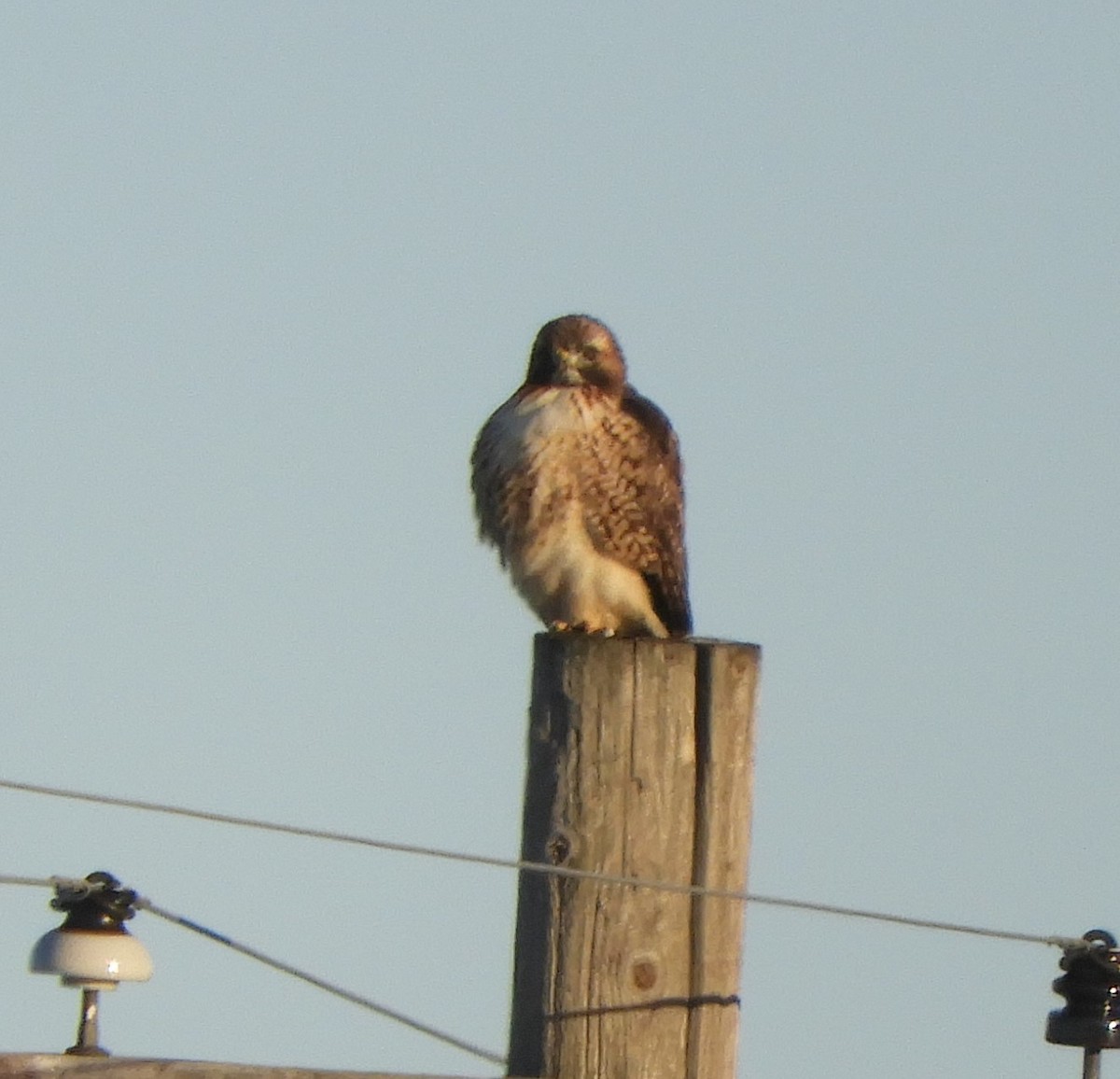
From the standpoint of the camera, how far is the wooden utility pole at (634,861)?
4.80 metres

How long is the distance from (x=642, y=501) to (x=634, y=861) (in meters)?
3.77

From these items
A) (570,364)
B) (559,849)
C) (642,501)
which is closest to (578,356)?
(570,364)

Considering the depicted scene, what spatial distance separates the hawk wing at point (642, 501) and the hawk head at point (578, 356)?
0.18 metres

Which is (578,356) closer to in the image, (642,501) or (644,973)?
(642,501)

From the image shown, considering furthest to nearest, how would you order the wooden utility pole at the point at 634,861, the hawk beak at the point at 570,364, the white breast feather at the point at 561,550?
the hawk beak at the point at 570,364 → the white breast feather at the point at 561,550 → the wooden utility pole at the point at 634,861

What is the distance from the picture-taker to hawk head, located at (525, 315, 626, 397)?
29.2ft

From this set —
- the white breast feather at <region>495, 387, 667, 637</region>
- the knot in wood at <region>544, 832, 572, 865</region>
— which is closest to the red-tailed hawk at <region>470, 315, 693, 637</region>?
the white breast feather at <region>495, 387, 667, 637</region>

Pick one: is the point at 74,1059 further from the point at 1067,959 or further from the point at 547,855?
the point at 1067,959

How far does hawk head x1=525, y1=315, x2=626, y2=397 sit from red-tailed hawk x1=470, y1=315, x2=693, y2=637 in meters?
0.05

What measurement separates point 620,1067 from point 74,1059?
3.14 ft

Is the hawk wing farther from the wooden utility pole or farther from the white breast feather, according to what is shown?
the wooden utility pole

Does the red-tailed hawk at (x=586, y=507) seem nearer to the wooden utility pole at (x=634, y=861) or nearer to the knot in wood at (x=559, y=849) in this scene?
the wooden utility pole at (x=634, y=861)

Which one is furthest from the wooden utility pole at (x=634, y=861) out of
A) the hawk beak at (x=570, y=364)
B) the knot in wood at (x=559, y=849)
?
the hawk beak at (x=570, y=364)

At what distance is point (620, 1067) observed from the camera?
4762 mm
